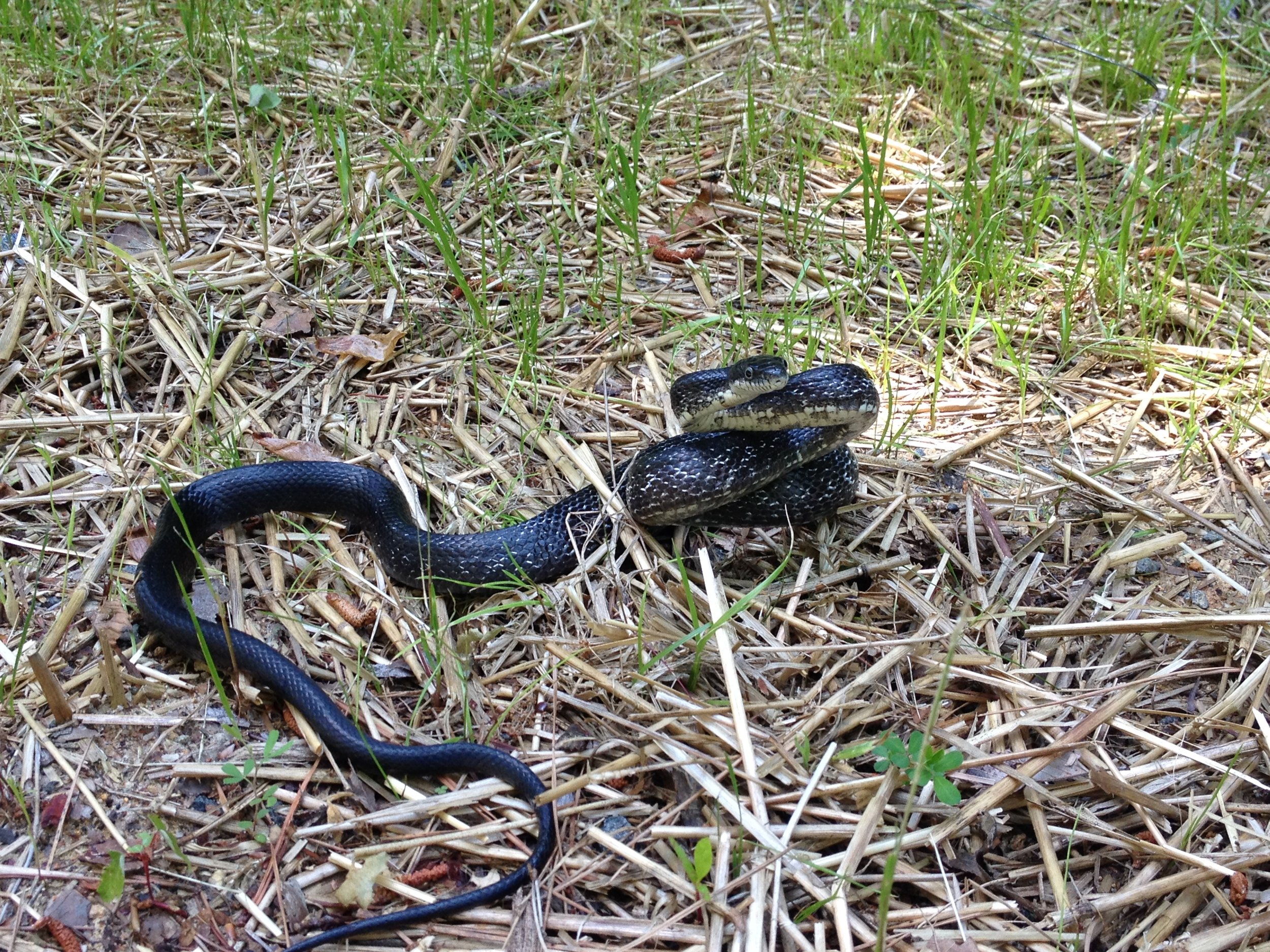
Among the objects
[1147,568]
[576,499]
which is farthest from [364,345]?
[1147,568]

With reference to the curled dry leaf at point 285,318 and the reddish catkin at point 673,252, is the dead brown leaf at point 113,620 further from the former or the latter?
the reddish catkin at point 673,252

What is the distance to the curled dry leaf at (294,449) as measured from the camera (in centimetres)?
371

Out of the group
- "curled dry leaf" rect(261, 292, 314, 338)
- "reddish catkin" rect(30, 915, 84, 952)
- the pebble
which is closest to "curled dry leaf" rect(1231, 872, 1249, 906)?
the pebble

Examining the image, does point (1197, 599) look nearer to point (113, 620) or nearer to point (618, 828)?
point (618, 828)

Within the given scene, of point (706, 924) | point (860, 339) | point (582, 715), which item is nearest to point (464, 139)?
point (860, 339)

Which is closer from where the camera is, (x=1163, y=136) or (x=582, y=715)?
(x=582, y=715)

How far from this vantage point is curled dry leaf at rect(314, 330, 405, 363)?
4.01 m

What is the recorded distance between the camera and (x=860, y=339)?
13.9ft

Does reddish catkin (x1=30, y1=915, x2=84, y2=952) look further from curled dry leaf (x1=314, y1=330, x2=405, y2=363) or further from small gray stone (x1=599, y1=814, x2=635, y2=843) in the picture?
curled dry leaf (x1=314, y1=330, x2=405, y2=363)

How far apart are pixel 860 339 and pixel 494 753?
8.22 ft

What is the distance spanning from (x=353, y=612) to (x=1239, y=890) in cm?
255

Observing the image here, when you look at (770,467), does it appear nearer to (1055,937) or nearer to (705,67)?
(1055,937)

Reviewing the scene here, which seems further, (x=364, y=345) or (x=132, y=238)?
(x=132, y=238)

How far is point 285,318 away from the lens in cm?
416
